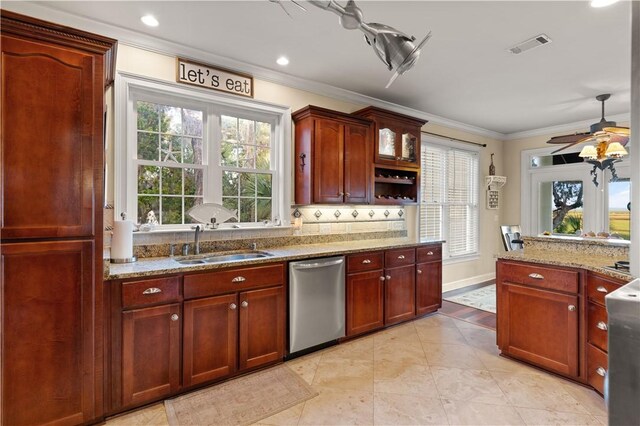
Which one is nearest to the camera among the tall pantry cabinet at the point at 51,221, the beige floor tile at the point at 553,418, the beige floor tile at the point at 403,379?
the tall pantry cabinet at the point at 51,221

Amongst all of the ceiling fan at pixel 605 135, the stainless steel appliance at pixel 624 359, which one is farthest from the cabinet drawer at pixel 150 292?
the ceiling fan at pixel 605 135

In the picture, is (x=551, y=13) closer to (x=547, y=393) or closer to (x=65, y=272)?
(x=547, y=393)

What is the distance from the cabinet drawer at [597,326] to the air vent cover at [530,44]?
216 centimetres

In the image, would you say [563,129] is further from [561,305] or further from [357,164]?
[561,305]

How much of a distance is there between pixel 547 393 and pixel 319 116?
3058 millimetres

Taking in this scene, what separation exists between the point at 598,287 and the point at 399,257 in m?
1.72

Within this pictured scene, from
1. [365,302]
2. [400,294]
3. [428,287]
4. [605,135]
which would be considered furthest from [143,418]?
[605,135]

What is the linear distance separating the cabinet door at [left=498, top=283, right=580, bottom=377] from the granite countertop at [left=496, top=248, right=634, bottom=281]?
9.6 inches

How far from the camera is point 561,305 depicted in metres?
2.55

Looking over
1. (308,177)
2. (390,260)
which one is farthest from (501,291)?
(308,177)

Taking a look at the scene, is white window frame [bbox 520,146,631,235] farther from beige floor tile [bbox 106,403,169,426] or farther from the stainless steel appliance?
beige floor tile [bbox 106,403,169,426]

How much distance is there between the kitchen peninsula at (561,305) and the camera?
2.33 meters

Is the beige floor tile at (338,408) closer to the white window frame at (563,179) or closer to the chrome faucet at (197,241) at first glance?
the chrome faucet at (197,241)

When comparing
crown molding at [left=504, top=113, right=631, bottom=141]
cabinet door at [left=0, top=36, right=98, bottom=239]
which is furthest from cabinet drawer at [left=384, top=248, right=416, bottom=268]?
crown molding at [left=504, top=113, right=631, bottom=141]
